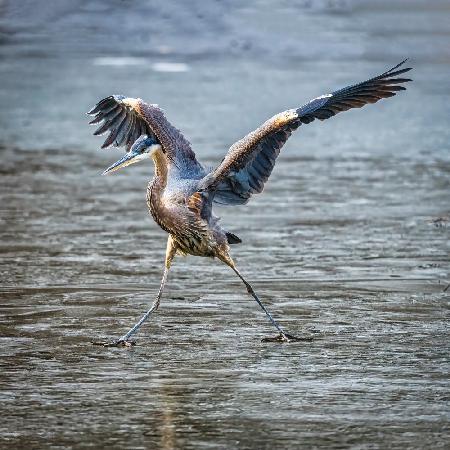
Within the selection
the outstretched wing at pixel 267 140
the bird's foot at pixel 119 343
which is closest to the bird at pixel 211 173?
the outstretched wing at pixel 267 140

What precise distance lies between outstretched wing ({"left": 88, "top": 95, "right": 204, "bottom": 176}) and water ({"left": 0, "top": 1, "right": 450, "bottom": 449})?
978 millimetres

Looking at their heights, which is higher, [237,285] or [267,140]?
[267,140]

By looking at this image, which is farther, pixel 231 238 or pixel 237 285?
pixel 237 285

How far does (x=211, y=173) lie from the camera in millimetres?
9305

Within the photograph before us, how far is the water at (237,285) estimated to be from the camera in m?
6.99

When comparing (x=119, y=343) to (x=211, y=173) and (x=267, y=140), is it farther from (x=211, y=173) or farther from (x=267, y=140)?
(x=267, y=140)

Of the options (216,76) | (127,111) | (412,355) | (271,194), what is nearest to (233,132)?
(271,194)

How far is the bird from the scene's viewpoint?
9.11 meters

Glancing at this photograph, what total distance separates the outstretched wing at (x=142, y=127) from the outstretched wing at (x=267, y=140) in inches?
9.3

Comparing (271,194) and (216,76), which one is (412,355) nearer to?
(271,194)

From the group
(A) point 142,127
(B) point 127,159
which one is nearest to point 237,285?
(A) point 142,127

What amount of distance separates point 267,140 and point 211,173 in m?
0.46

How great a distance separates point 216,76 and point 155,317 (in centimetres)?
1783

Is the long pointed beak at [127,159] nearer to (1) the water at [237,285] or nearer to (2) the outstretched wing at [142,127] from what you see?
(2) the outstretched wing at [142,127]
